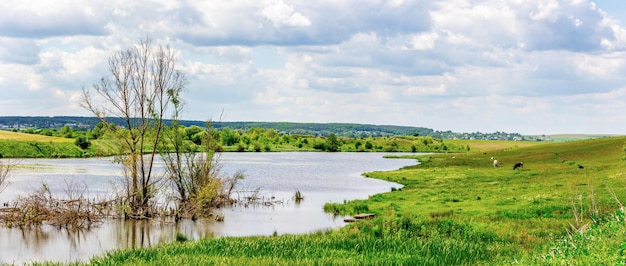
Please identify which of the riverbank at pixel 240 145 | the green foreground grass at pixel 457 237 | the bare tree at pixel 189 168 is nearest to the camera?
the green foreground grass at pixel 457 237

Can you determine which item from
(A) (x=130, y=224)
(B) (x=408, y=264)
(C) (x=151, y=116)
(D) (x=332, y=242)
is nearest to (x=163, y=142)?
(C) (x=151, y=116)

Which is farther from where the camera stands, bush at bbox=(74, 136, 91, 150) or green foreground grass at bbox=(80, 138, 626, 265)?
bush at bbox=(74, 136, 91, 150)

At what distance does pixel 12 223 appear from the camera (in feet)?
102

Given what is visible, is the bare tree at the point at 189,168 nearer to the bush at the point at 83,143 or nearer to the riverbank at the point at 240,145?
the riverbank at the point at 240,145

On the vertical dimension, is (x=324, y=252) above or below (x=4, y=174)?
below

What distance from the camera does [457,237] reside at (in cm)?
2181

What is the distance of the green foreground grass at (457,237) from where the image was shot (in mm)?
14422

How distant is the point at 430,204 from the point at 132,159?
16.5 meters

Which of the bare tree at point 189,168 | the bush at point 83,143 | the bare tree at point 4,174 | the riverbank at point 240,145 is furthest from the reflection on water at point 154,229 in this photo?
the bush at point 83,143

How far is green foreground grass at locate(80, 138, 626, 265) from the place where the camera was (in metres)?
14.4

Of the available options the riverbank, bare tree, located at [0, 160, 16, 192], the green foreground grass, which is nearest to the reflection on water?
bare tree, located at [0, 160, 16, 192]

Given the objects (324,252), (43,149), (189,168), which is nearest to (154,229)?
(189,168)

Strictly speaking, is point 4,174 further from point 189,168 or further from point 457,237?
point 457,237

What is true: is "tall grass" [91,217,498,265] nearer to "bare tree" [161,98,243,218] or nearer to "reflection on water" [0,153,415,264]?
"reflection on water" [0,153,415,264]
